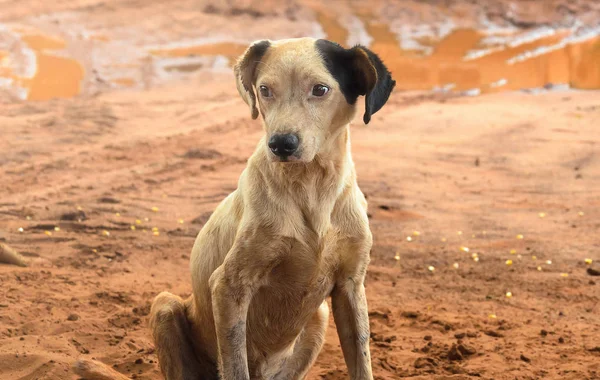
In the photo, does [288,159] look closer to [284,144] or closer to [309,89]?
[284,144]

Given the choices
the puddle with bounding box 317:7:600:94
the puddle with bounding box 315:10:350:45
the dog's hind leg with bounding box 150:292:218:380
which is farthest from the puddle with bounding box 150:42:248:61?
the dog's hind leg with bounding box 150:292:218:380

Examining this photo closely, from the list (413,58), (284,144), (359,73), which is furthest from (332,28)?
(284,144)

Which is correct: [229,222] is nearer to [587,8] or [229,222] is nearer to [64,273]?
[64,273]

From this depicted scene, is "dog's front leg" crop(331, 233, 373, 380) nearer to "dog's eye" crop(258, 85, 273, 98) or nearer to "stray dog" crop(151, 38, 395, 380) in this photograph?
"stray dog" crop(151, 38, 395, 380)

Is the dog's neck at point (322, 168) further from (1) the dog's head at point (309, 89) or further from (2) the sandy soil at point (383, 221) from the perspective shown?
(2) the sandy soil at point (383, 221)

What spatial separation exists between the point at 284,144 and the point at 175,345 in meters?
1.45

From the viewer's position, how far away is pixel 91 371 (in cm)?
393

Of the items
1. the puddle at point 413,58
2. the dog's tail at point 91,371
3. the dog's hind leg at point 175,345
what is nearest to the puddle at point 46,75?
the puddle at point 413,58

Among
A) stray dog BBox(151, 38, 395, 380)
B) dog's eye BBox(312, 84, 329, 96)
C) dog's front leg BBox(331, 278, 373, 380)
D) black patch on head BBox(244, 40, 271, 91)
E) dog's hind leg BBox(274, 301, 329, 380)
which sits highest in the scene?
black patch on head BBox(244, 40, 271, 91)

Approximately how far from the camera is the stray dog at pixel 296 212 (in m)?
3.58

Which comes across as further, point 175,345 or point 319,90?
point 175,345

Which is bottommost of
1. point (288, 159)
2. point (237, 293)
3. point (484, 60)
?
point (484, 60)

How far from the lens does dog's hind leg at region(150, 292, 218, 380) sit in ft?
13.8

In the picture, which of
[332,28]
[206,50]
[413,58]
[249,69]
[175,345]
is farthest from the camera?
[332,28]
